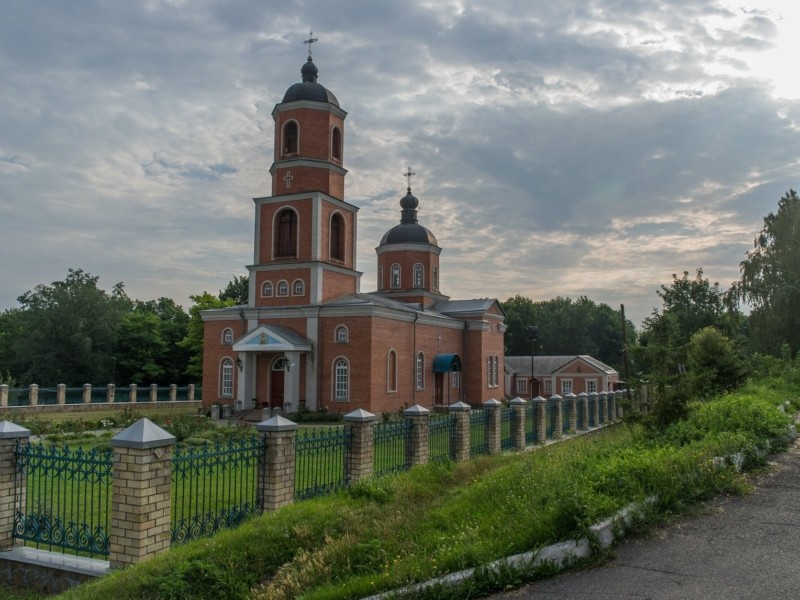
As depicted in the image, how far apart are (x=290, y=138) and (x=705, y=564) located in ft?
81.1

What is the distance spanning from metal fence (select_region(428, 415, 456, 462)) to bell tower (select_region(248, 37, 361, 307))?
1460cm

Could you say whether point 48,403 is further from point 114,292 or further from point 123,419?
point 114,292

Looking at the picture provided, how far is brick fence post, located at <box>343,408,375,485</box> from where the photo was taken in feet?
28.9

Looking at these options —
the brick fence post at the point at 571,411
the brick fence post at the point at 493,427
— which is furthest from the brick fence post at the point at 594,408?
the brick fence post at the point at 493,427

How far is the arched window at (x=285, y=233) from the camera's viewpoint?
26828 millimetres

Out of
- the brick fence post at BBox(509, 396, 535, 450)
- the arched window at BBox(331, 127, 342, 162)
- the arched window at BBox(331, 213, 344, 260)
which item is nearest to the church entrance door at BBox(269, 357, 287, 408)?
the arched window at BBox(331, 213, 344, 260)

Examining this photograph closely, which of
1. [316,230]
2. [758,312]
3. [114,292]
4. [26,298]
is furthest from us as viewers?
[114,292]

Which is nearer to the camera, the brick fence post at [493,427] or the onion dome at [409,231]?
the brick fence post at [493,427]

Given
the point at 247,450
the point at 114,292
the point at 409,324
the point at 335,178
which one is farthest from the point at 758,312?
the point at 114,292

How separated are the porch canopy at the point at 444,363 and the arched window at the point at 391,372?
139 inches

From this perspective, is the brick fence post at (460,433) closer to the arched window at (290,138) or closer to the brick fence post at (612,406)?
the brick fence post at (612,406)

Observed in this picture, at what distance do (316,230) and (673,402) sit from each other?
61.9 feet

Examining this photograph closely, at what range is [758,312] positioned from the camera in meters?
29.7

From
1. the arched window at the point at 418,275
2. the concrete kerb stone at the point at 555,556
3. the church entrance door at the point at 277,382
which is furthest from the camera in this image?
the arched window at the point at 418,275
